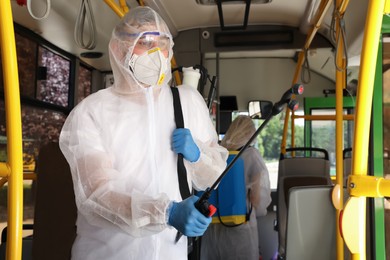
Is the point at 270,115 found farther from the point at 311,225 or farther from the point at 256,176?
the point at 256,176

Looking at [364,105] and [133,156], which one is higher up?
[364,105]

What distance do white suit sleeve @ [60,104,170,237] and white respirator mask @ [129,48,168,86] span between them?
214 mm

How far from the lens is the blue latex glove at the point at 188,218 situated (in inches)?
41.7

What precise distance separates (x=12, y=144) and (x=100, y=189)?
30 centimetres

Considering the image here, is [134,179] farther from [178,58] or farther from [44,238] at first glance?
[178,58]

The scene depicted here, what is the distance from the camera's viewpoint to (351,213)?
0.87 metres

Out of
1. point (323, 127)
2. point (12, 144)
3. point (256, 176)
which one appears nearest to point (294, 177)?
point (256, 176)

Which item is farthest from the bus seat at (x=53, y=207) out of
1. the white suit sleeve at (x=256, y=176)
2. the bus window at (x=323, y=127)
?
the bus window at (x=323, y=127)

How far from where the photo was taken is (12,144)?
2.95 feet

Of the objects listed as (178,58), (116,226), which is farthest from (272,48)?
(116,226)

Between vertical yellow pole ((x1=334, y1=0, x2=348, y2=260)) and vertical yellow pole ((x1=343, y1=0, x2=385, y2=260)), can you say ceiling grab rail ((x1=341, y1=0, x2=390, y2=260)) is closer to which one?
vertical yellow pole ((x1=343, y1=0, x2=385, y2=260))

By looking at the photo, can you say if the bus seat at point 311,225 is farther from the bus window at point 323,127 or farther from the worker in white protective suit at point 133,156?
the bus window at point 323,127

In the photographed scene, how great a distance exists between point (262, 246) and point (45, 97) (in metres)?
2.71

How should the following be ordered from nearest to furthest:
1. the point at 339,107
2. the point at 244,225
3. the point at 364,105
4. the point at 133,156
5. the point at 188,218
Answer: the point at 364,105
the point at 188,218
the point at 133,156
the point at 339,107
the point at 244,225
